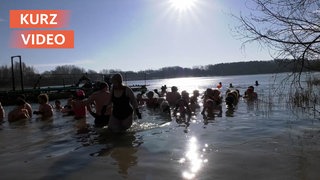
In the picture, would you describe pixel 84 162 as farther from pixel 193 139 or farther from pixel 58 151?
pixel 193 139

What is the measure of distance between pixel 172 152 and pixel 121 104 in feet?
7.69

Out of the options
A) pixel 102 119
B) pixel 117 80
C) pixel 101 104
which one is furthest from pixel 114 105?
pixel 102 119

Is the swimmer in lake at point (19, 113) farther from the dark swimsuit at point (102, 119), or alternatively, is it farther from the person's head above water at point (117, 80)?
the person's head above water at point (117, 80)

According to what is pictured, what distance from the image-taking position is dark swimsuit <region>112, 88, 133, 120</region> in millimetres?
9617

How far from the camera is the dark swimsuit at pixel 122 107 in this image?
9617mm

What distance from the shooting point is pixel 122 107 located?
31.8 ft

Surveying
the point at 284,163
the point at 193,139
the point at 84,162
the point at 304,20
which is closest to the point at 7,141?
the point at 84,162

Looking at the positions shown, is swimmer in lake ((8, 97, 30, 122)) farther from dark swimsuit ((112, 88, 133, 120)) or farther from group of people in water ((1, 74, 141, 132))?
dark swimsuit ((112, 88, 133, 120))

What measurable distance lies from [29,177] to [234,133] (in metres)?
5.51

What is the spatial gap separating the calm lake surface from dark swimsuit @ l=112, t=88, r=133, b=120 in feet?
1.78

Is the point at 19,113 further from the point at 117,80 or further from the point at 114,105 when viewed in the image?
the point at 117,80

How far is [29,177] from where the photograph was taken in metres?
6.34

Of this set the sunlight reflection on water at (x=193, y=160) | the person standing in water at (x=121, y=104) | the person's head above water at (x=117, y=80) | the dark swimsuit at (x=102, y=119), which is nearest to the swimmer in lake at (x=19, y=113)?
the dark swimsuit at (x=102, y=119)

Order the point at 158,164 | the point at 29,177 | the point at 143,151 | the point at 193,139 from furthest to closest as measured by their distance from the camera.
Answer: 1. the point at 193,139
2. the point at 143,151
3. the point at 158,164
4. the point at 29,177
